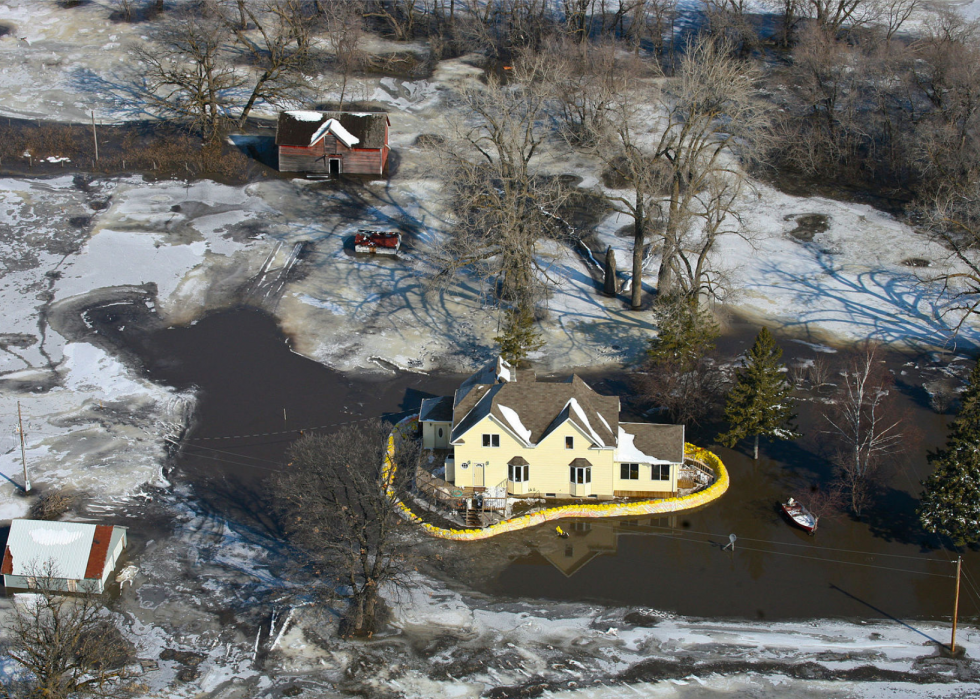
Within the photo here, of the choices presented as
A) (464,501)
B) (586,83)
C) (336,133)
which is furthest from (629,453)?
(586,83)

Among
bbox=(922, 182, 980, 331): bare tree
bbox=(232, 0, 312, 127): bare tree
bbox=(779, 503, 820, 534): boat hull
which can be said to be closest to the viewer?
bbox=(779, 503, 820, 534): boat hull

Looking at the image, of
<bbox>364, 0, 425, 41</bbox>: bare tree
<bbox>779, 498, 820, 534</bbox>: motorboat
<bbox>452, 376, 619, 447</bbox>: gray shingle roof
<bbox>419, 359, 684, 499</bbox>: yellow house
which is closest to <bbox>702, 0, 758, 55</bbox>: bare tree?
<bbox>364, 0, 425, 41</bbox>: bare tree

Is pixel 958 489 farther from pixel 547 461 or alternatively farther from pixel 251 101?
pixel 251 101

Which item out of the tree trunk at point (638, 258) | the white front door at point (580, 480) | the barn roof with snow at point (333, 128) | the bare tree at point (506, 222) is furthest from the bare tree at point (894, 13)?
the white front door at point (580, 480)

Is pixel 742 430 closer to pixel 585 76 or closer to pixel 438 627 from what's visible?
pixel 438 627

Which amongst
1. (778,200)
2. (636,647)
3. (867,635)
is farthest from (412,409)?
(778,200)

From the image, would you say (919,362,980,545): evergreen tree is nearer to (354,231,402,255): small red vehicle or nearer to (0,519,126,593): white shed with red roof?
(0,519,126,593): white shed with red roof
